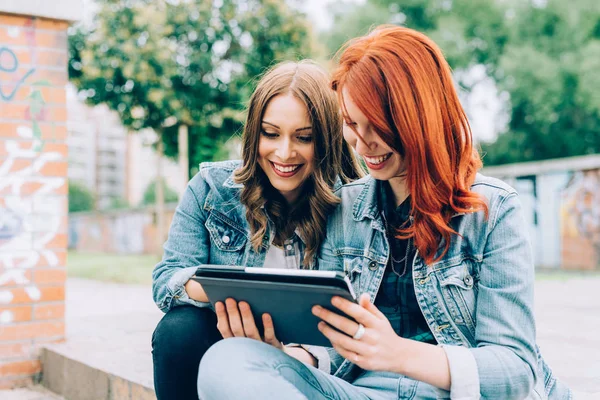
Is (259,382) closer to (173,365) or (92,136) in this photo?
(173,365)

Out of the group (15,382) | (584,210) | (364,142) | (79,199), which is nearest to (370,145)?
(364,142)

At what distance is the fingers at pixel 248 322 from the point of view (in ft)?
5.05

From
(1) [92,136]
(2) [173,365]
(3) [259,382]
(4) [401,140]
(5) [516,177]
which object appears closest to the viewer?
(3) [259,382]

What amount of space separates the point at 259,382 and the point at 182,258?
2.44ft

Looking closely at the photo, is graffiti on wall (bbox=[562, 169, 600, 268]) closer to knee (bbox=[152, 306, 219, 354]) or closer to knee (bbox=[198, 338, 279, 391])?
Answer: knee (bbox=[152, 306, 219, 354])

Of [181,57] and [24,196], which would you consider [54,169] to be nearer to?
[24,196]

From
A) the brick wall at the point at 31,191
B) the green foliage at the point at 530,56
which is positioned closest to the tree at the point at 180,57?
the brick wall at the point at 31,191

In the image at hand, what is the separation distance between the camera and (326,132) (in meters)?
2.04

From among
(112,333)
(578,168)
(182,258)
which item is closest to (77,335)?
(112,333)

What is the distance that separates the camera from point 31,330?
3.47 m

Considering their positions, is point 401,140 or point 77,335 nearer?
point 401,140

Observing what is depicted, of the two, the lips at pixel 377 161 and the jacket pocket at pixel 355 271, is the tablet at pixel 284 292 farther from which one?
the lips at pixel 377 161

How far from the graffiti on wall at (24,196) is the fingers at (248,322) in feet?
7.50

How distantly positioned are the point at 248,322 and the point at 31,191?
2352mm
